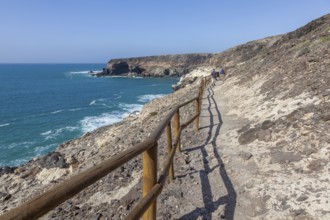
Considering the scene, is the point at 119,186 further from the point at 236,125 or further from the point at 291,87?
the point at 291,87

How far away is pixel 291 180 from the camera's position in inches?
221

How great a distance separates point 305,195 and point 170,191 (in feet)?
6.94

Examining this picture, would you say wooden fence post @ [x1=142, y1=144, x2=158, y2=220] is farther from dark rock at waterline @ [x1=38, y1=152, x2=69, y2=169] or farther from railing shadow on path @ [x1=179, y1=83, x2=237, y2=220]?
dark rock at waterline @ [x1=38, y1=152, x2=69, y2=169]

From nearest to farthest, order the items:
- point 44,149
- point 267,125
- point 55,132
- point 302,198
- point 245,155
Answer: point 302,198, point 245,155, point 267,125, point 44,149, point 55,132

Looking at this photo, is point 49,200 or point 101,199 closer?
point 49,200

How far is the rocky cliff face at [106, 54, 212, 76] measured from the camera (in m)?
119

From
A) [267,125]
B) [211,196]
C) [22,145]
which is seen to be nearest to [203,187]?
[211,196]

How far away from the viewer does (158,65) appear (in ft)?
404

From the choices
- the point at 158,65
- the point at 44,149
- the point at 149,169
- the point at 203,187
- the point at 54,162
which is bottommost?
the point at 44,149

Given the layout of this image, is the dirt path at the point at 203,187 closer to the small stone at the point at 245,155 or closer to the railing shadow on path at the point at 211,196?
the railing shadow on path at the point at 211,196

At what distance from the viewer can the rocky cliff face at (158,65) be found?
119m

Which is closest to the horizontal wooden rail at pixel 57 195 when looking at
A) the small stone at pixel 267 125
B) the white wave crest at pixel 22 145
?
the small stone at pixel 267 125

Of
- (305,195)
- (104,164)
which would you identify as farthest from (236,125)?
(104,164)

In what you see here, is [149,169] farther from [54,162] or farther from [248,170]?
[54,162]
